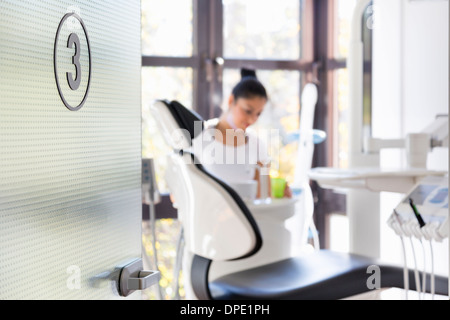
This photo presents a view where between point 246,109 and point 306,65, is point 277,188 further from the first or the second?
point 306,65

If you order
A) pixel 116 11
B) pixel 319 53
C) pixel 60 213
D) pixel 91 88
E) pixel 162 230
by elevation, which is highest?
pixel 319 53

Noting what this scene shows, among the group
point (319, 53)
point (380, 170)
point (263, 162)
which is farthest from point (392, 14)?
point (380, 170)

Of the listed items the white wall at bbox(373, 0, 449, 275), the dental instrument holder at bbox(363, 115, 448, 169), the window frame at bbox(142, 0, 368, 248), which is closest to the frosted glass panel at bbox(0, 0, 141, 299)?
the dental instrument holder at bbox(363, 115, 448, 169)

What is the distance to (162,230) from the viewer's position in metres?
3.88

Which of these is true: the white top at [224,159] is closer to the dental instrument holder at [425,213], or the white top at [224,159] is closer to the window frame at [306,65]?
the window frame at [306,65]

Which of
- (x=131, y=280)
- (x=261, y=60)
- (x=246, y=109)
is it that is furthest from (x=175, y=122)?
(x=261, y=60)

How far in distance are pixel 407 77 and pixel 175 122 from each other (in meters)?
1.69

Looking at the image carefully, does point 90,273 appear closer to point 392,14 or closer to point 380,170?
point 380,170

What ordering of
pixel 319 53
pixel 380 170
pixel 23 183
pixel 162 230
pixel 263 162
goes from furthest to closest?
1. pixel 319 53
2. pixel 162 230
3. pixel 263 162
4. pixel 380 170
5. pixel 23 183

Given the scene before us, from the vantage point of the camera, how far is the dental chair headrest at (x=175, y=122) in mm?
2295

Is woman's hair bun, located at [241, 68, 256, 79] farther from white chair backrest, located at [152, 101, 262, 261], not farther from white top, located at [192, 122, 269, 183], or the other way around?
white chair backrest, located at [152, 101, 262, 261]

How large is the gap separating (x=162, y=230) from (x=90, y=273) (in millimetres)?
3128

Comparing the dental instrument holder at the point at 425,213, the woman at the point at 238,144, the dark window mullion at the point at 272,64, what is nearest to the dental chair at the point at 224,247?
the woman at the point at 238,144

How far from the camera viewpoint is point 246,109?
11.5 feet
